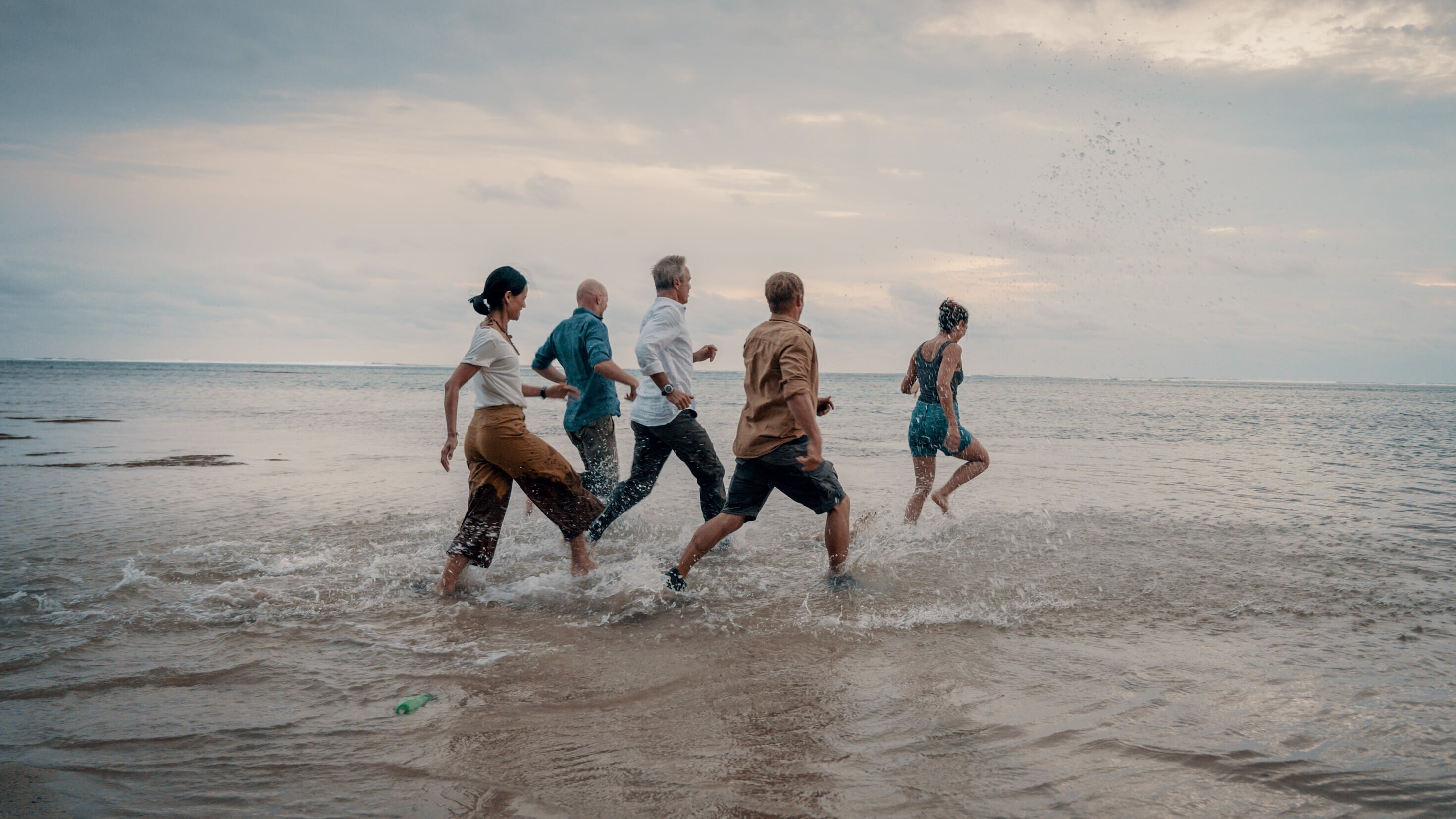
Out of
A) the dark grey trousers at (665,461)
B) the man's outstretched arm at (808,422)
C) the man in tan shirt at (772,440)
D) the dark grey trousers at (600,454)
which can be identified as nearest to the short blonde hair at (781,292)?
the man in tan shirt at (772,440)

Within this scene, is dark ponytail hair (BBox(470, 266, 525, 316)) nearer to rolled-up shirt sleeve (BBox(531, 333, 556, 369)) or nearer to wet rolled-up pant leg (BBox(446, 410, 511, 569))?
wet rolled-up pant leg (BBox(446, 410, 511, 569))

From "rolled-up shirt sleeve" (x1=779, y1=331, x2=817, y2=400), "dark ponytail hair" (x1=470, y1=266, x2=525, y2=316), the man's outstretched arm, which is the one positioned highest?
"dark ponytail hair" (x1=470, y1=266, x2=525, y2=316)

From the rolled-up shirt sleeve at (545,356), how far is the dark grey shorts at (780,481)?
2.43 meters

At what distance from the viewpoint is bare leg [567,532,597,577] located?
5344 millimetres

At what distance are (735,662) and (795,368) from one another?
1.65 metres

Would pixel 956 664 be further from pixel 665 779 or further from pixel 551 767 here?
pixel 551 767

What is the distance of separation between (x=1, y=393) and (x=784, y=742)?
43.2 metres

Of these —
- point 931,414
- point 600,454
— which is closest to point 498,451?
point 600,454

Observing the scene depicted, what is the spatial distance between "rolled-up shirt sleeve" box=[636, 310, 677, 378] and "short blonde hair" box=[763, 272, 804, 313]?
1.03 meters

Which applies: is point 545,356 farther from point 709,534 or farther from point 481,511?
point 709,534

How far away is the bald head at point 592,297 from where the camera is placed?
247 inches

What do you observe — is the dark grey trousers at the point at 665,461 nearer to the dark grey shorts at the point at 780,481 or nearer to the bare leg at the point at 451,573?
the dark grey shorts at the point at 780,481

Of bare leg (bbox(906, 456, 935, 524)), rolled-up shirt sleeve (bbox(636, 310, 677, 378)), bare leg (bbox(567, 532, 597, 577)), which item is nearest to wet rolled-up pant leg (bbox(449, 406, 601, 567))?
bare leg (bbox(567, 532, 597, 577))

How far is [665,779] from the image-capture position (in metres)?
2.61
